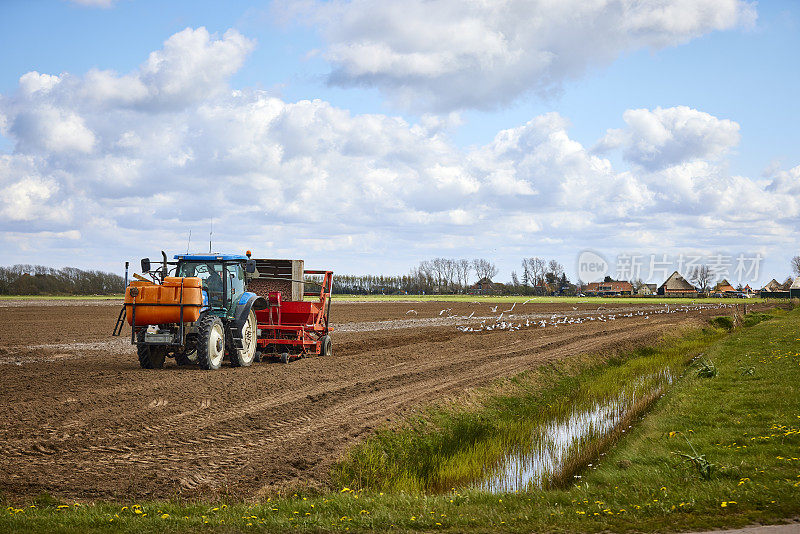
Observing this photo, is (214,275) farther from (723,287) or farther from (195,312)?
(723,287)

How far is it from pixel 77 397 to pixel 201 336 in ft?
12.7

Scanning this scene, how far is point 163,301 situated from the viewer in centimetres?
1694

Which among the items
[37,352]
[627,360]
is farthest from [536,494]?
[37,352]

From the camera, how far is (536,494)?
28.7ft

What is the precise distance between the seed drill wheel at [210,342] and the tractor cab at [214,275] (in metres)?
0.71

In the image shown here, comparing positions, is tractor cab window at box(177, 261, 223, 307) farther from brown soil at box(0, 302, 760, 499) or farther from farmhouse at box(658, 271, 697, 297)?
farmhouse at box(658, 271, 697, 297)

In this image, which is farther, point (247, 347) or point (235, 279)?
point (235, 279)

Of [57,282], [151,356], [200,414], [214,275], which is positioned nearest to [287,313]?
[214,275]

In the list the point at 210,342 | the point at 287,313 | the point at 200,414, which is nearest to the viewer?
the point at 200,414

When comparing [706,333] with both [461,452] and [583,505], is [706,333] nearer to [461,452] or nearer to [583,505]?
[461,452]

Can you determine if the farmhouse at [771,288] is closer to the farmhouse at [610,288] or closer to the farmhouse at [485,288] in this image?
the farmhouse at [610,288]

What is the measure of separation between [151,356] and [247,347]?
2627 millimetres

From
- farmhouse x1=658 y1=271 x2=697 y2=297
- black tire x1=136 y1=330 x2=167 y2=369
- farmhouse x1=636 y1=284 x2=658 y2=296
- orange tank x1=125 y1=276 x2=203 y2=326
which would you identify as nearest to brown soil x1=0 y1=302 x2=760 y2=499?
black tire x1=136 y1=330 x2=167 y2=369

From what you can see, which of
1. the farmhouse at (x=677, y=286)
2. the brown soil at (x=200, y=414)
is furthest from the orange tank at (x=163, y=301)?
the farmhouse at (x=677, y=286)
